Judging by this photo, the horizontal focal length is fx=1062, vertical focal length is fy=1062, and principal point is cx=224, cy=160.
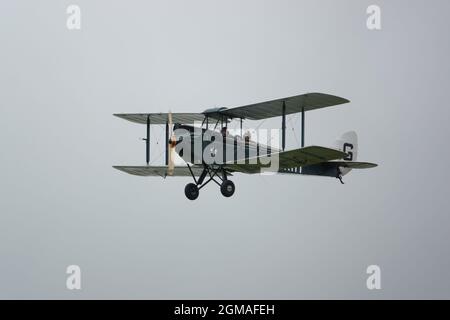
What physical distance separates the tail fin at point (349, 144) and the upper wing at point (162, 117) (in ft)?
18.2

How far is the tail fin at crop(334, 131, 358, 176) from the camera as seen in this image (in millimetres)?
35656

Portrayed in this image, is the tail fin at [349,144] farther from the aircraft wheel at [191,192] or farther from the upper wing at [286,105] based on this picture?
the aircraft wheel at [191,192]

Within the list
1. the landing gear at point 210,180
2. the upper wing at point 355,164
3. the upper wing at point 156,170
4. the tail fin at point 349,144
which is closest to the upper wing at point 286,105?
the landing gear at point 210,180

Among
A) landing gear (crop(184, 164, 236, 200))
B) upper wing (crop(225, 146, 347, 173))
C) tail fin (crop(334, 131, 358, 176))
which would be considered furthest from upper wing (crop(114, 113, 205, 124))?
tail fin (crop(334, 131, 358, 176))

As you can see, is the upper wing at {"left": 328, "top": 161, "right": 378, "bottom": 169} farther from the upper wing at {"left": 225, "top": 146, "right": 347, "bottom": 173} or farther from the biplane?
the upper wing at {"left": 225, "top": 146, "right": 347, "bottom": 173}

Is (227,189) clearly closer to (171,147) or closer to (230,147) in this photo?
(230,147)

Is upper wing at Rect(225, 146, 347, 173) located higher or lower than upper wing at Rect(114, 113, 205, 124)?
lower

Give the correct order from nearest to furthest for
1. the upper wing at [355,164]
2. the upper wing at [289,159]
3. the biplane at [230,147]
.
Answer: the upper wing at [289,159] → the biplane at [230,147] → the upper wing at [355,164]

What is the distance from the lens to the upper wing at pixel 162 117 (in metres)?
32.2

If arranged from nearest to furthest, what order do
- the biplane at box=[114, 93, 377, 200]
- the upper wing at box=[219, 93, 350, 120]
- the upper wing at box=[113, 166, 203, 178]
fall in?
the upper wing at box=[219, 93, 350, 120]
the biplane at box=[114, 93, 377, 200]
the upper wing at box=[113, 166, 203, 178]

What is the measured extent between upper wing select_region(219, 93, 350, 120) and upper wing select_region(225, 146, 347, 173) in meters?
1.53
